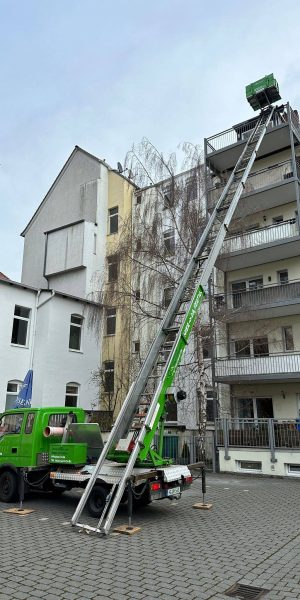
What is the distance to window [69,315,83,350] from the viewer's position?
2301cm

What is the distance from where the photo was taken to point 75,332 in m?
23.4

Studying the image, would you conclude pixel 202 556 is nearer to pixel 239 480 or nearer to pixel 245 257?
pixel 239 480

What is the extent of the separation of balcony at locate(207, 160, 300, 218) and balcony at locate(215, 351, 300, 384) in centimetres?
655

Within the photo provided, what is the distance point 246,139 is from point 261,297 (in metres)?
8.25

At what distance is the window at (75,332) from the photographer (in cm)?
2301

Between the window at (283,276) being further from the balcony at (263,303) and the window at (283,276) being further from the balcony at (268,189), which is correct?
the balcony at (268,189)

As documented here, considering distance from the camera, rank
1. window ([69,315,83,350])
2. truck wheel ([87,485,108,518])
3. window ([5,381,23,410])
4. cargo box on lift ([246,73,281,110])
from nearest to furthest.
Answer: truck wheel ([87,485,108,518]), window ([5,381,23,410]), cargo box on lift ([246,73,281,110]), window ([69,315,83,350])

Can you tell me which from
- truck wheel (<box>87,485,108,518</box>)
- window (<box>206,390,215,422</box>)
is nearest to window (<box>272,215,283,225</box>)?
window (<box>206,390,215,422</box>)

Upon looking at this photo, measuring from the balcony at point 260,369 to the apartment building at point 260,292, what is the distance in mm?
41

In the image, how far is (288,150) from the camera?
2227 cm

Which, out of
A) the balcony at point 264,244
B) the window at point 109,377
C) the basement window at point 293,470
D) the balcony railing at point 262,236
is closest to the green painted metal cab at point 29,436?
the basement window at point 293,470

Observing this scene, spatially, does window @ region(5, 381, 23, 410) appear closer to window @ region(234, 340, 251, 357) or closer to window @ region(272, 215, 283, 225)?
window @ region(234, 340, 251, 357)

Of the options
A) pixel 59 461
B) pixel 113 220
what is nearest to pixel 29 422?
pixel 59 461

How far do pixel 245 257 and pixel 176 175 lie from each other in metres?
5.10
